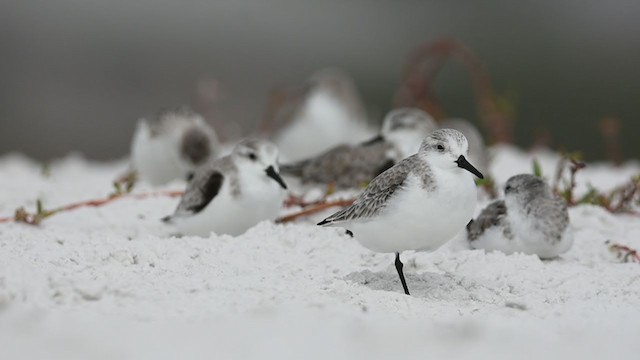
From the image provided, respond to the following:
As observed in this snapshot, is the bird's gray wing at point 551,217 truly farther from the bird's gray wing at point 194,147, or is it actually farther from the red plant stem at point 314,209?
the bird's gray wing at point 194,147

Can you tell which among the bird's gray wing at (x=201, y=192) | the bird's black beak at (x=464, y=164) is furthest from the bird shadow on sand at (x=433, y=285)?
the bird's gray wing at (x=201, y=192)

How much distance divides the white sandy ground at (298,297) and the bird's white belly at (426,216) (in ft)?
0.96

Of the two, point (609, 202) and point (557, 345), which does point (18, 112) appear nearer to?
point (609, 202)

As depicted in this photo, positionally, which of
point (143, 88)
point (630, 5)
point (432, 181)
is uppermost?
point (630, 5)

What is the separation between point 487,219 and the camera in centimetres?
638

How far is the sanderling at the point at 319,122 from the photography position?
10.8 metres

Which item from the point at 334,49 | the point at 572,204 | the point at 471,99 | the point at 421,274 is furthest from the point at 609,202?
the point at 334,49

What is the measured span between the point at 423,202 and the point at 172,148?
4.65 metres

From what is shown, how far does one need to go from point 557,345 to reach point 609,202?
331 centimetres

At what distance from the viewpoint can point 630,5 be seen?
25.7m

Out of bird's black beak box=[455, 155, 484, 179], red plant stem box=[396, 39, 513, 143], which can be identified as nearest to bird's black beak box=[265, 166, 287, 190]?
bird's black beak box=[455, 155, 484, 179]

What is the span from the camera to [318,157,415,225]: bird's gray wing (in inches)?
212

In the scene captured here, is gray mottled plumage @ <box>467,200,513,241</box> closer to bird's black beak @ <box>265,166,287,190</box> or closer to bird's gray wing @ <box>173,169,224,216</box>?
bird's black beak @ <box>265,166,287,190</box>

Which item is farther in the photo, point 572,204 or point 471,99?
point 471,99
